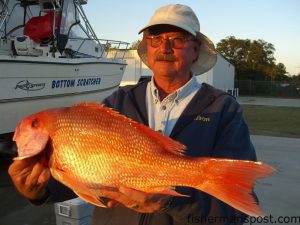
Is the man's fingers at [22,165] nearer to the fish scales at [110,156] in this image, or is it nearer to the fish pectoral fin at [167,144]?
the fish scales at [110,156]

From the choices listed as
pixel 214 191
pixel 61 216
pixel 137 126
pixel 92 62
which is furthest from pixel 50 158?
pixel 92 62

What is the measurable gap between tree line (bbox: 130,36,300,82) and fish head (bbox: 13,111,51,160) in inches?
2400

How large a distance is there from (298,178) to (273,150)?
2474mm

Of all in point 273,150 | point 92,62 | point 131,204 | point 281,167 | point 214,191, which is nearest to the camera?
point 214,191

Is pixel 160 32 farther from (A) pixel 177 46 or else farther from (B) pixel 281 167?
(B) pixel 281 167

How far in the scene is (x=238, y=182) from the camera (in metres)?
1.84

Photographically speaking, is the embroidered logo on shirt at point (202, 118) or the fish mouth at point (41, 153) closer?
the fish mouth at point (41, 153)

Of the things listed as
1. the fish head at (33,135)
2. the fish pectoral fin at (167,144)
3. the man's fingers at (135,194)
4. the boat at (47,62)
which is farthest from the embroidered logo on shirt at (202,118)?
the boat at (47,62)

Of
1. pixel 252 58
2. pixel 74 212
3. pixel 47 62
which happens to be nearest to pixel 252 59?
pixel 252 58

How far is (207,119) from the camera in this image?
2.36 m

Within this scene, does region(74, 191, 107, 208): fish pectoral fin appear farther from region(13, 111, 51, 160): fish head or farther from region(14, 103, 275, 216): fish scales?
region(13, 111, 51, 160): fish head

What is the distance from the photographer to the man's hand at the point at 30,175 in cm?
205

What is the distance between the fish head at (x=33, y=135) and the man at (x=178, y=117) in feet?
0.54

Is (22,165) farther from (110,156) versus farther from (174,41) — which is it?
(174,41)
